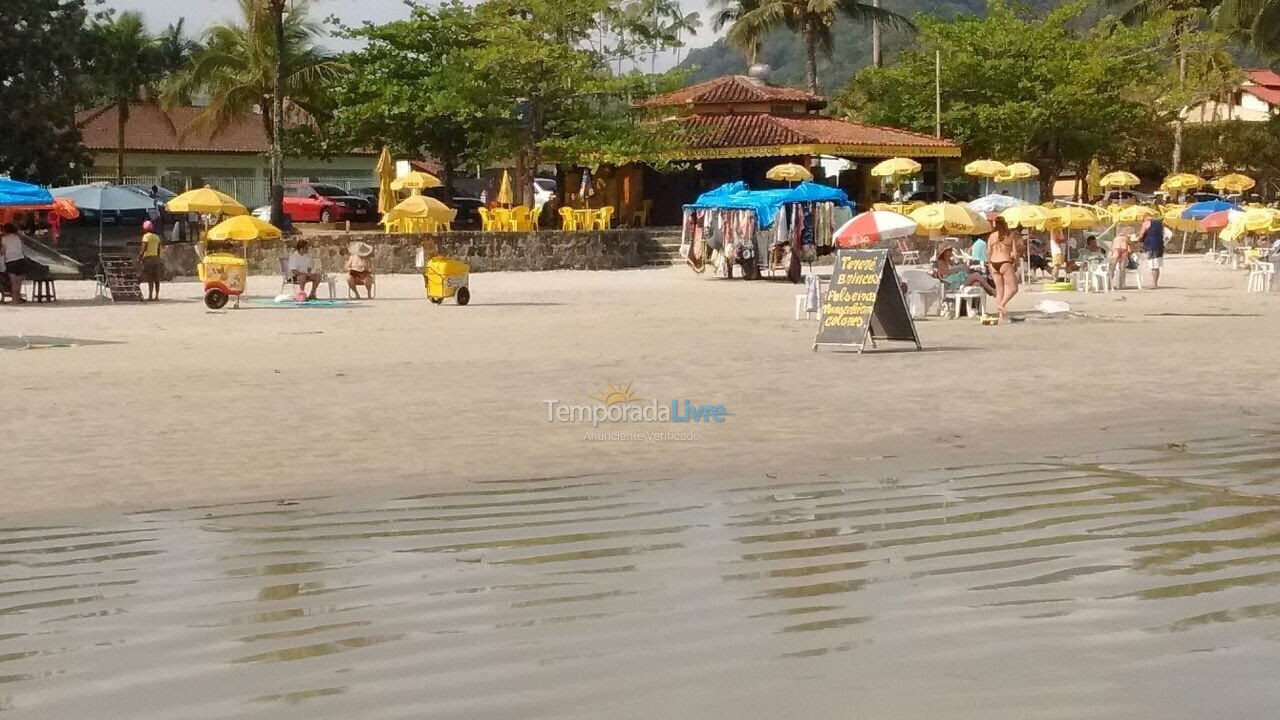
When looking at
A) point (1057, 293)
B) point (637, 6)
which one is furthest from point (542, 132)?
point (1057, 293)

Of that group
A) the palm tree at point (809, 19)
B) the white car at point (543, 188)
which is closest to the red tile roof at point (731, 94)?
the white car at point (543, 188)

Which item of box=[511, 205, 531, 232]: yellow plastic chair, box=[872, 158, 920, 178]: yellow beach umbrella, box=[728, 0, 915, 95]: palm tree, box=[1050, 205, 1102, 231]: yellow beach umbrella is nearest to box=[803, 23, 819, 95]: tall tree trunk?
box=[728, 0, 915, 95]: palm tree

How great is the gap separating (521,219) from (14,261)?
15435 millimetres

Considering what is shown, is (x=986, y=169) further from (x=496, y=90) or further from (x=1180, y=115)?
(x=1180, y=115)

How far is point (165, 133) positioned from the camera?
6053 centimetres

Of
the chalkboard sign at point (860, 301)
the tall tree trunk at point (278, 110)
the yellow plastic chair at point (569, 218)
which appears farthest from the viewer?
the yellow plastic chair at point (569, 218)

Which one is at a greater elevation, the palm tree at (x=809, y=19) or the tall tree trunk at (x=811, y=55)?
the palm tree at (x=809, y=19)

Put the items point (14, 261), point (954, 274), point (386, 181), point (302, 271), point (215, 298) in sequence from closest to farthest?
point (954, 274), point (215, 298), point (14, 261), point (302, 271), point (386, 181)

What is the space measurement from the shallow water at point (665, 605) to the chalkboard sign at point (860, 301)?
303 inches

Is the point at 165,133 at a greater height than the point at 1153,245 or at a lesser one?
greater

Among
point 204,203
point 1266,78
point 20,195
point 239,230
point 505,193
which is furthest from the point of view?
point 1266,78

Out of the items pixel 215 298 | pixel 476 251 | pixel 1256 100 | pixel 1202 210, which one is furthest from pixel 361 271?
pixel 1256 100

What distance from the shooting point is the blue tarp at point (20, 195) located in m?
24.9

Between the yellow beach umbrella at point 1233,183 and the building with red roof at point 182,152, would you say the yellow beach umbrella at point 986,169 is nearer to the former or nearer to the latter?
the yellow beach umbrella at point 1233,183
